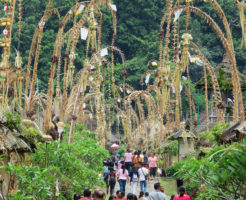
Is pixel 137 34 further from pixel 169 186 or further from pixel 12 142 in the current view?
pixel 12 142

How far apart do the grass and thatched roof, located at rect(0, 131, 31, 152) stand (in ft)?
25.4

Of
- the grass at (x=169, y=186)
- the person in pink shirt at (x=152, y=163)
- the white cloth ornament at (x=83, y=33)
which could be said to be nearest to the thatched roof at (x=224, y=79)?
the person in pink shirt at (x=152, y=163)

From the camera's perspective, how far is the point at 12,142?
681cm

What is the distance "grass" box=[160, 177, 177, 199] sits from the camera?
14.7m

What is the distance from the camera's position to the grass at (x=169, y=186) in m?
14.7

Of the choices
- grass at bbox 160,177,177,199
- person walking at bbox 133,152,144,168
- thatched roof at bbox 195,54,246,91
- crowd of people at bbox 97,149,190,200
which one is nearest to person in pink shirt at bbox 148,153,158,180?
crowd of people at bbox 97,149,190,200

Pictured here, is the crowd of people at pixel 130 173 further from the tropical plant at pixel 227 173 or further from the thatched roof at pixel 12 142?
the tropical plant at pixel 227 173

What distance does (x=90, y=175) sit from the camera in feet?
30.8

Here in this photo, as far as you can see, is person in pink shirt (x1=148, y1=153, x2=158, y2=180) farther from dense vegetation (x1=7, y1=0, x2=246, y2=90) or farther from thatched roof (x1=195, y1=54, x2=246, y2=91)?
dense vegetation (x1=7, y1=0, x2=246, y2=90)

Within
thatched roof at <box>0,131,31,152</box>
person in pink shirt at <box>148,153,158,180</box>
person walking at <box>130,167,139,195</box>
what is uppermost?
thatched roof at <box>0,131,31,152</box>

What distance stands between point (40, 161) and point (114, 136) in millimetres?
28425

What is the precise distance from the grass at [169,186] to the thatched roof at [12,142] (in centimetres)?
774

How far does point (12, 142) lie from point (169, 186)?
9.72 meters

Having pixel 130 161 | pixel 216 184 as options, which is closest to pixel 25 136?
pixel 216 184
